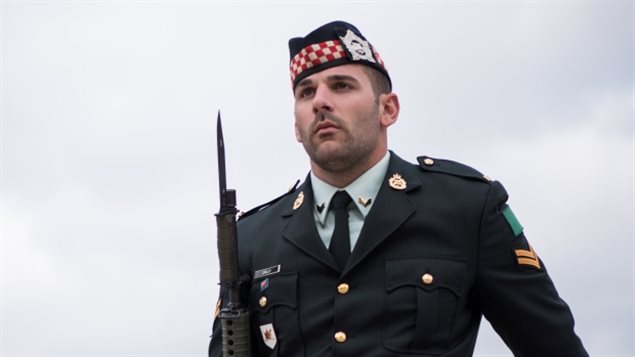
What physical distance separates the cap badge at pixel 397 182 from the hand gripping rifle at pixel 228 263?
1.63 meters

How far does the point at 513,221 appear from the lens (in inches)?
338

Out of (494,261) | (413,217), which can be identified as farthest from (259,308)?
(494,261)

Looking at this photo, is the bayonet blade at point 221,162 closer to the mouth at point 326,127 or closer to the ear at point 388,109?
the mouth at point 326,127

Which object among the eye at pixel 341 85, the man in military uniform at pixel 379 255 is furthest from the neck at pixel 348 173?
the eye at pixel 341 85

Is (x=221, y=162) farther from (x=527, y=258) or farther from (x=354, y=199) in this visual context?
(x=527, y=258)

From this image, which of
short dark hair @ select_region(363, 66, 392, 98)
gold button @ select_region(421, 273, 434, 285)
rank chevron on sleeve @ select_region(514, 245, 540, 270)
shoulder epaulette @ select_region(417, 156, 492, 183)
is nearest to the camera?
gold button @ select_region(421, 273, 434, 285)

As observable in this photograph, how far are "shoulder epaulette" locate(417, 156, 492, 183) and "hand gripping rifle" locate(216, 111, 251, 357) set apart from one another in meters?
2.08

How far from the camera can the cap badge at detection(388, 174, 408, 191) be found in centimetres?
864

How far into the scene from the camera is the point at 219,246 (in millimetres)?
8820

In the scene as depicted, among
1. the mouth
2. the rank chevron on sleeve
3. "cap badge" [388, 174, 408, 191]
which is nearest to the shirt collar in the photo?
"cap badge" [388, 174, 408, 191]

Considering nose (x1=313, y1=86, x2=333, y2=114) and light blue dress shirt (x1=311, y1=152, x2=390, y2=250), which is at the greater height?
nose (x1=313, y1=86, x2=333, y2=114)

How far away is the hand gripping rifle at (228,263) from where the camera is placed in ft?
28.2

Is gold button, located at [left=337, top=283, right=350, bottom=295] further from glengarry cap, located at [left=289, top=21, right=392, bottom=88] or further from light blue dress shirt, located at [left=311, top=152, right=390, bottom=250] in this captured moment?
glengarry cap, located at [left=289, top=21, right=392, bottom=88]

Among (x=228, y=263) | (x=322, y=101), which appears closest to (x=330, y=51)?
(x=322, y=101)
